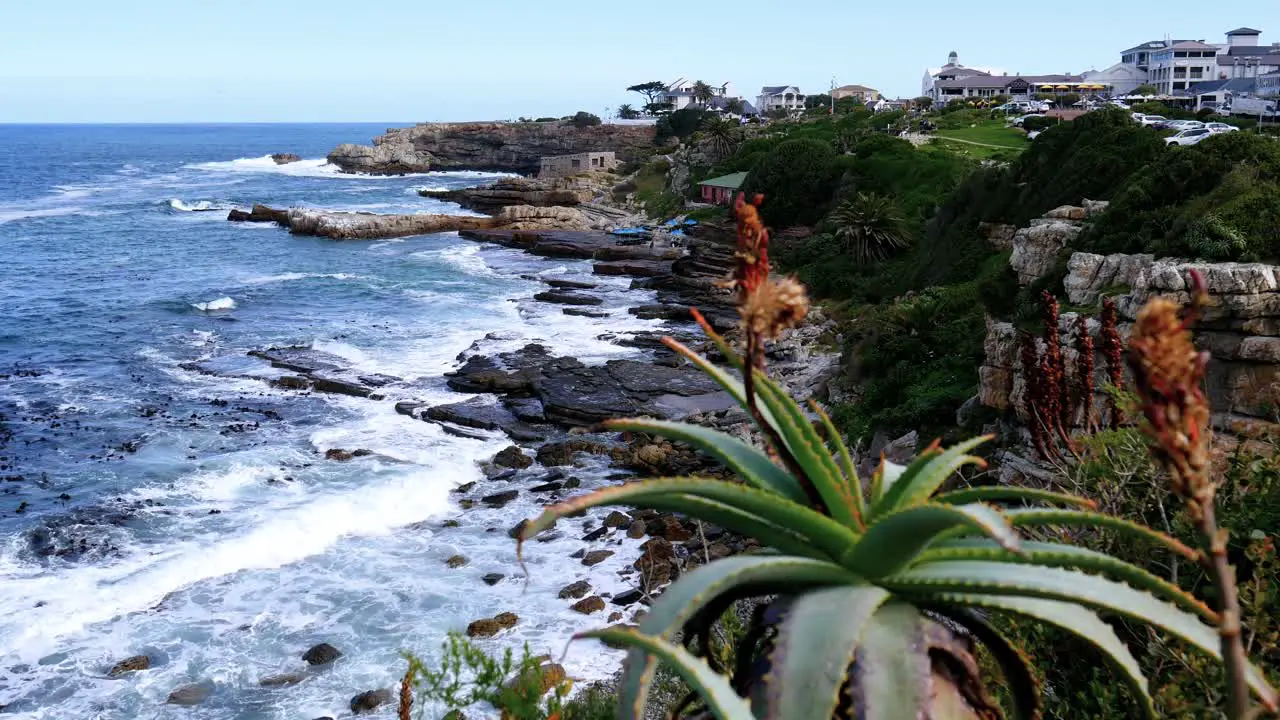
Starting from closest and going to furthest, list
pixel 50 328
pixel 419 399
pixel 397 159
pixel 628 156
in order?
pixel 419 399 → pixel 50 328 → pixel 628 156 → pixel 397 159

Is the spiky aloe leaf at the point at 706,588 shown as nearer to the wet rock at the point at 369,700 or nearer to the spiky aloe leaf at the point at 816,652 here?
the spiky aloe leaf at the point at 816,652

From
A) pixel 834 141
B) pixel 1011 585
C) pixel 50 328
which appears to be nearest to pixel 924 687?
pixel 1011 585

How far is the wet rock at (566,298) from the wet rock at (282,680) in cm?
3187

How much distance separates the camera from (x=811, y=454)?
10.1 feet

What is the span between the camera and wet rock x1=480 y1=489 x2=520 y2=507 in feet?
74.8

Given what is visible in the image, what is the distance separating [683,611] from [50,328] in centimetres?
4944

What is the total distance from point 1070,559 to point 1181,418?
748 mm

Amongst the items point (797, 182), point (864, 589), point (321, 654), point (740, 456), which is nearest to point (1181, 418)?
point (864, 589)

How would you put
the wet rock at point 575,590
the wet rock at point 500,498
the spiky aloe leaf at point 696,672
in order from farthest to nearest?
the wet rock at point 500,498 < the wet rock at point 575,590 < the spiky aloe leaf at point 696,672

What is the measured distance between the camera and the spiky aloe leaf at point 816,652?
8.15 feet

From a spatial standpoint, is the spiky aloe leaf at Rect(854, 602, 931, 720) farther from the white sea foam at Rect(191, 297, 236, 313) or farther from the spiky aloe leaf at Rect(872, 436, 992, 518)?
the white sea foam at Rect(191, 297, 236, 313)

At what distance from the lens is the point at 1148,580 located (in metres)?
2.56

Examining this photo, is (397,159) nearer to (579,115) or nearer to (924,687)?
(579,115)

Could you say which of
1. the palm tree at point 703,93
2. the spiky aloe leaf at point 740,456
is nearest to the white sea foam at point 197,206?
the palm tree at point 703,93
